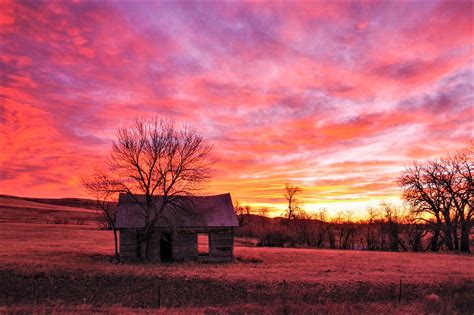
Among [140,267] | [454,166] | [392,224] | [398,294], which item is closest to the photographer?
[398,294]

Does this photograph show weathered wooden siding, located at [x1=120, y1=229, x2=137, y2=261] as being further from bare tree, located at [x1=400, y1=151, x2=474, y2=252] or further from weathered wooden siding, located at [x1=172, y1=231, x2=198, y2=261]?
bare tree, located at [x1=400, y1=151, x2=474, y2=252]

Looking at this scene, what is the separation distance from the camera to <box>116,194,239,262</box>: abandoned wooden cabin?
28.3 meters

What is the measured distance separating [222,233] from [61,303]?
15.3 metres

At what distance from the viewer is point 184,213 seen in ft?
98.2

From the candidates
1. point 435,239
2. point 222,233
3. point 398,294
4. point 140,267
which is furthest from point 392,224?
point 140,267

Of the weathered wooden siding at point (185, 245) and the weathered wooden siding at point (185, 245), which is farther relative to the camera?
the weathered wooden siding at point (185, 245)

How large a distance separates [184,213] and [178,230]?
1.59 meters

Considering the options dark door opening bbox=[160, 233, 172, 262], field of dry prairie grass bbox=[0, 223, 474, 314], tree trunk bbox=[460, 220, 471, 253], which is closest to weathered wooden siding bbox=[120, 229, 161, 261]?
dark door opening bbox=[160, 233, 172, 262]

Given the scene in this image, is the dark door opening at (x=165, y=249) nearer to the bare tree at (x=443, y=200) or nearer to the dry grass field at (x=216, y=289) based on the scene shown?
the dry grass field at (x=216, y=289)

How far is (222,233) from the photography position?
30312 mm

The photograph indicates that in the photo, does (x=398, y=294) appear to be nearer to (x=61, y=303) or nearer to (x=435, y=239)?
(x=61, y=303)

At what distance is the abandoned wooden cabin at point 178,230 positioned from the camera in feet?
92.9

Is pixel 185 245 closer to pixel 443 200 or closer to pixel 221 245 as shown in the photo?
pixel 221 245

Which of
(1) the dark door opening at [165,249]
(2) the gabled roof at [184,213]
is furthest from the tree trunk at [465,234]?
(1) the dark door opening at [165,249]
